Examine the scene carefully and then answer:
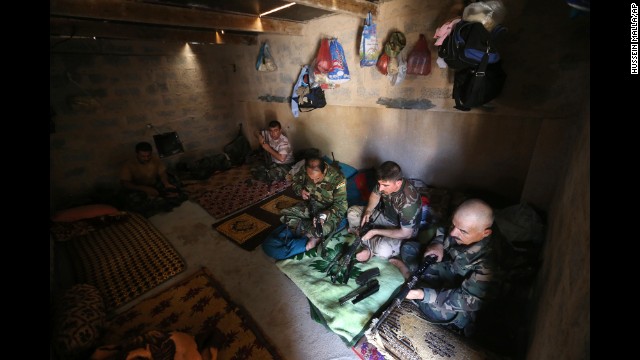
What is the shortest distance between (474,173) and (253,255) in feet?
8.69

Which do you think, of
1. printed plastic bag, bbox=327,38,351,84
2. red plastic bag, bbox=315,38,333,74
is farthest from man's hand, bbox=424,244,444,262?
red plastic bag, bbox=315,38,333,74

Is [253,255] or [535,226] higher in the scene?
[535,226]

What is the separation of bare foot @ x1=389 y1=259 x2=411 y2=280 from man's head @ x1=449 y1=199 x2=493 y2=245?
2.61ft

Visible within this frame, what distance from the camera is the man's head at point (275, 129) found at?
14.3 feet

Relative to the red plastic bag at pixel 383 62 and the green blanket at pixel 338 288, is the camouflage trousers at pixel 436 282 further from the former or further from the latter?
the red plastic bag at pixel 383 62

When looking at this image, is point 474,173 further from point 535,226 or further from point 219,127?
point 219,127

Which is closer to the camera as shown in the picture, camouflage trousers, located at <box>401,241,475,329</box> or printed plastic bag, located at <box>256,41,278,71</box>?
camouflage trousers, located at <box>401,241,475,329</box>

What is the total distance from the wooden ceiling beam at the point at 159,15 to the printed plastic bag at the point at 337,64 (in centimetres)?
96

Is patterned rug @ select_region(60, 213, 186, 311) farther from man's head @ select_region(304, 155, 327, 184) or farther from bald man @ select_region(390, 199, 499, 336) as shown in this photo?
bald man @ select_region(390, 199, 499, 336)

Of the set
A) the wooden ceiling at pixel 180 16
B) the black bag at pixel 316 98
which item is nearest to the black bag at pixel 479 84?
the wooden ceiling at pixel 180 16

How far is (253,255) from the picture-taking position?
276cm

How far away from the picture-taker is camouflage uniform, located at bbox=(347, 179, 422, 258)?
2262mm

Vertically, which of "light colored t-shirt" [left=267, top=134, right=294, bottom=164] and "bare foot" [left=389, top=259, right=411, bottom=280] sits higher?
"light colored t-shirt" [left=267, top=134, right=294, bottom=164]
